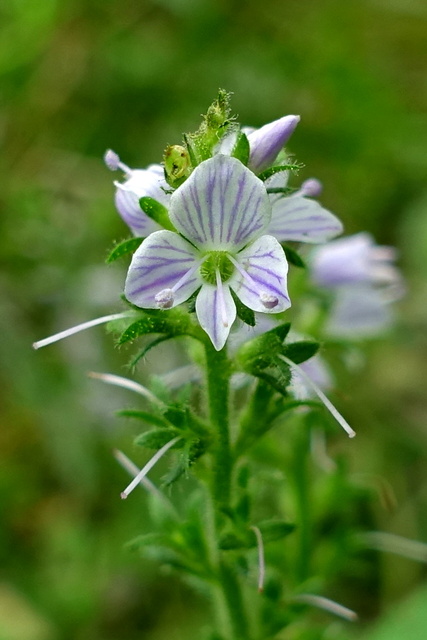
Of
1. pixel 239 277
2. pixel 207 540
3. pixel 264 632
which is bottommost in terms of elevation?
pixel 264 632

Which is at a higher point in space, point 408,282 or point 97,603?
point 408,282

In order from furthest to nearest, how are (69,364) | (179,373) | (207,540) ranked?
(69,364), (179,373), (207,540)

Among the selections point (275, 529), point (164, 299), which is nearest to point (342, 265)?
point (275, 529)

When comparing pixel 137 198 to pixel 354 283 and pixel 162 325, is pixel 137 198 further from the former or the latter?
pixel 354 283

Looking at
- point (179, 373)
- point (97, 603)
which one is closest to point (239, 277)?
point (179, 373)

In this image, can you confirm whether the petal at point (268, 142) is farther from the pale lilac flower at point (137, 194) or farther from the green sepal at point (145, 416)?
the green sepal at point (145, 416)

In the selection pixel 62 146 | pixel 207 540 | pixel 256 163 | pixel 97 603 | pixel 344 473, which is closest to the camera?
pixel 256 163

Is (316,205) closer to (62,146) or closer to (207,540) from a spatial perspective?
(207,540)
